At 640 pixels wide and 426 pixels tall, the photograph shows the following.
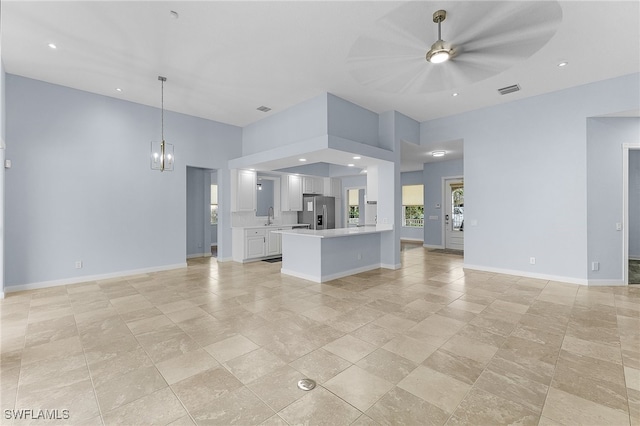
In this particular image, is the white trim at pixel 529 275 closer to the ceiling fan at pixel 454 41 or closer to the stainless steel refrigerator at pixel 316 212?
the ceiling fan at pixel 454 41

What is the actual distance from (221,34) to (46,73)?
3402 millimetres

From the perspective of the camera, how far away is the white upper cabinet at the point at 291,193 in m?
8.78

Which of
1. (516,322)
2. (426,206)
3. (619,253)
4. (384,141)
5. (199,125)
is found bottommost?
(516,322)

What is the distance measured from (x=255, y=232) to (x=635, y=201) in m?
9.86

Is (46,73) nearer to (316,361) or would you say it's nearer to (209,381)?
(209,381)

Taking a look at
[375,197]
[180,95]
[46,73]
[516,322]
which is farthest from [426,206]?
[46,73]

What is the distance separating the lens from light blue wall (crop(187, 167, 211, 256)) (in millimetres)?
8398

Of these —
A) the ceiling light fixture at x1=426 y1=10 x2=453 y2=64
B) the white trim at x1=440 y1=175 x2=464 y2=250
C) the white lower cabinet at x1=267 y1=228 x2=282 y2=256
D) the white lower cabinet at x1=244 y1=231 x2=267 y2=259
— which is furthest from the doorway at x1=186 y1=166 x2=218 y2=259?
the white trim at x1=440 y1=175 x2=464 y2=250

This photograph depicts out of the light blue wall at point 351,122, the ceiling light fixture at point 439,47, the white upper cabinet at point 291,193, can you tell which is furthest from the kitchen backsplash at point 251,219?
the ceiling light fixture at point 439,47

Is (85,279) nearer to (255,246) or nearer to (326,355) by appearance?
(255,246)

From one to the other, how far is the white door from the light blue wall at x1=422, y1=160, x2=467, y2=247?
191mm

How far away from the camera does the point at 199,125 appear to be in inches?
272

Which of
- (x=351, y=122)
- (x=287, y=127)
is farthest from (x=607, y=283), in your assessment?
(x=287, y=127)

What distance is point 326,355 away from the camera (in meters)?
2.61
